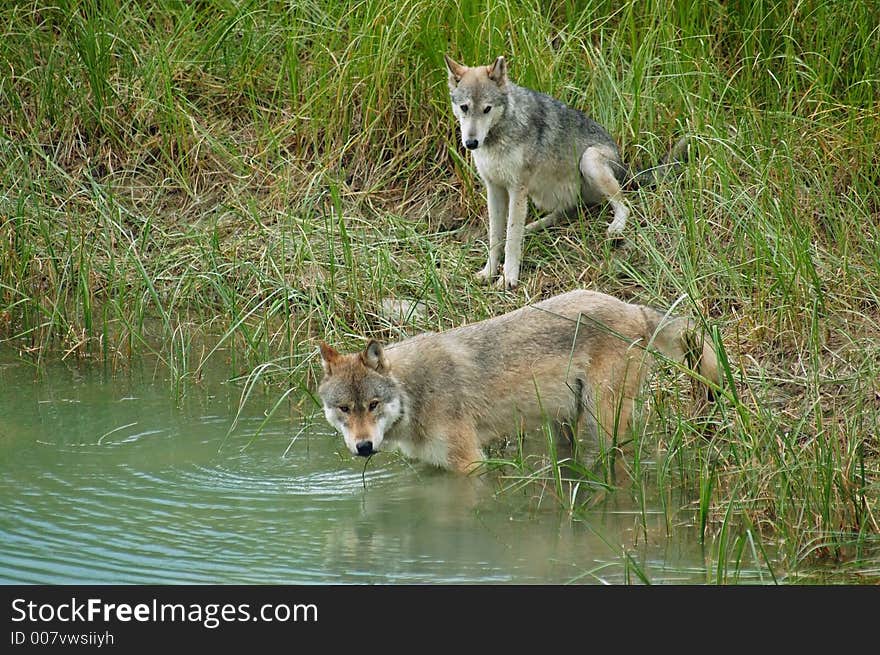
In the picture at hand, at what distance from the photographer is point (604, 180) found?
32.9ft

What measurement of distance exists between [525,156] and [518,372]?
292 centimetres

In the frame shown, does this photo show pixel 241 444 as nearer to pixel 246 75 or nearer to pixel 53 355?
pixel 53 355

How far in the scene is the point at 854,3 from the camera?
1076 centimetres

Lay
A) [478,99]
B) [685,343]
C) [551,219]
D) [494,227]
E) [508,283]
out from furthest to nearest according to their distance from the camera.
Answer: [551,219], [494,227], [508,283], [478,99], [685,343]

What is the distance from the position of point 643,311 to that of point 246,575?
3114mm

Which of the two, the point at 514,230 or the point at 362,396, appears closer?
the point at 362,396

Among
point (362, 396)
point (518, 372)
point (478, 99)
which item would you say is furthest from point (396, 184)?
point (362, 396)

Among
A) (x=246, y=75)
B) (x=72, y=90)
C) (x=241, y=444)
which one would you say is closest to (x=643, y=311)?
(x=241, y=444)

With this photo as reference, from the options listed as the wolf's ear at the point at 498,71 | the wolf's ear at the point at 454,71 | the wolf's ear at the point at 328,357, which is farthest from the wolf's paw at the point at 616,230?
the wolf's ear at the point at 328,357

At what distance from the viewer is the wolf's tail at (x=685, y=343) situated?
7156mm

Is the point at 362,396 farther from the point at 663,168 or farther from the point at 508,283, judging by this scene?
the point at 663,168

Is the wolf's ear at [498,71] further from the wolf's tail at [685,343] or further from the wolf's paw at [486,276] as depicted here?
the wolf's tail at [685,343]

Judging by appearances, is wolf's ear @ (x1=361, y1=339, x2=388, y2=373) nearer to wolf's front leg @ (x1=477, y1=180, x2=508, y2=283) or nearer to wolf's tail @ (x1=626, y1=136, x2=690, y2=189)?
wolf's front leg @ (x1=477, y1=180, x2=508, y2=283)

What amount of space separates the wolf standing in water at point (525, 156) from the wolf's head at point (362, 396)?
2929 mm
